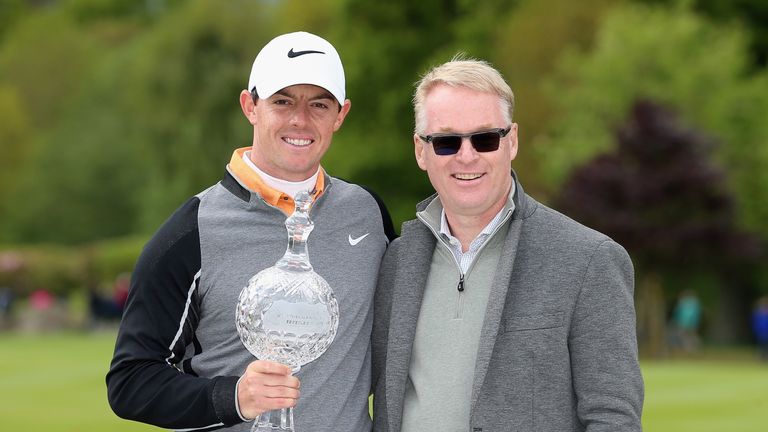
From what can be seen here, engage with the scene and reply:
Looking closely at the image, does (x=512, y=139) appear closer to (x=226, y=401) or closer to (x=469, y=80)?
(x=469, y=80)

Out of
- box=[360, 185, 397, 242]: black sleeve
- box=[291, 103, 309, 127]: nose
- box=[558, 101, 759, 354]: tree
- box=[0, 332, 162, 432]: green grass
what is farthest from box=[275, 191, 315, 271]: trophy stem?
box=[558, 101, 759, 354]: tree

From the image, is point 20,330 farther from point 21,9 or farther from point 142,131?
point 21,9

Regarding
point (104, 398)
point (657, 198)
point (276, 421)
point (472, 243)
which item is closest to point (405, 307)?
point (472, 243)

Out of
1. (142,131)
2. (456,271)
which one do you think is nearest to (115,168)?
(142,131)

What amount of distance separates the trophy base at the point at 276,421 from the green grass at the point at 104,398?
1170 cm

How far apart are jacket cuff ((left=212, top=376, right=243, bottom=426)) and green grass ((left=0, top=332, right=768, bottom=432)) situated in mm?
11720

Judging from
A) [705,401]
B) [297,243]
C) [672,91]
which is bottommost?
[297,243]

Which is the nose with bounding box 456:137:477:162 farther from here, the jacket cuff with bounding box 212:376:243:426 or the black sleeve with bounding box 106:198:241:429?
the jacket cuff with bounding box 212:376:243:426

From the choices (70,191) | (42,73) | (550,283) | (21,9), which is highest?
(21,9)

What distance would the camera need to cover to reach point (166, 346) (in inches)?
179

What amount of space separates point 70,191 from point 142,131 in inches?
865

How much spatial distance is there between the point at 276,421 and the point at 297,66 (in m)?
1.30

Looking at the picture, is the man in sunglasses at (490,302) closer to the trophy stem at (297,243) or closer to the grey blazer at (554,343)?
the grey blazer at (554,343)

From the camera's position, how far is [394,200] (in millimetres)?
46781
